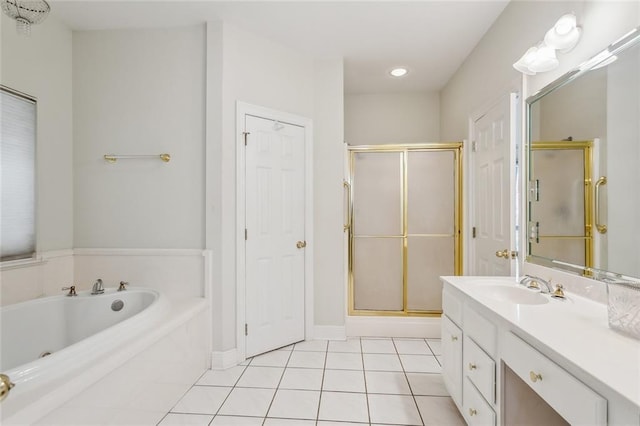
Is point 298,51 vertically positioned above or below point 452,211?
above

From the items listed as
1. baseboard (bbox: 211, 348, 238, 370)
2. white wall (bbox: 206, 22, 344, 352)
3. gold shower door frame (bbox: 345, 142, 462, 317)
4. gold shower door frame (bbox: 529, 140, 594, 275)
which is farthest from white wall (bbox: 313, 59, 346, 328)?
gold shower door frame (bbox: 529, 140, 594, 275)

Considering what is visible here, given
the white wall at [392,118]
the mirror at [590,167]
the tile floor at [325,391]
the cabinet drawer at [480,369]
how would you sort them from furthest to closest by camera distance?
the white wall at [392,118] < the tile floor at [325,391] < the cabinet drawer at [480,369] < the mirror at [590,167]

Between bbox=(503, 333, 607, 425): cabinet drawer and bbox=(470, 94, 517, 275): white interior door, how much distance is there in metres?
1.07

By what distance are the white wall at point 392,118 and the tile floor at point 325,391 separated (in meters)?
2.40

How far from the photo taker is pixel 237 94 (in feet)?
8.25

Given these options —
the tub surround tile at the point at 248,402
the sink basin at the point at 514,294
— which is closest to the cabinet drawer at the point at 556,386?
the sink basin at the point at 514,294

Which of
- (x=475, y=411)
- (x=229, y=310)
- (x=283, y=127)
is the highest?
(x=283, y=127)

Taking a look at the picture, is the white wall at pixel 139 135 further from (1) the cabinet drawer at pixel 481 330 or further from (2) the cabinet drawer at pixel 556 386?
(2) the cabinet drawer at pixel 556 386

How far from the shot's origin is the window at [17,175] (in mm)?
2014

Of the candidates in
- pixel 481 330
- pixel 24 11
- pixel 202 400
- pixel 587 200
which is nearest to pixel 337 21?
pixel 24 11

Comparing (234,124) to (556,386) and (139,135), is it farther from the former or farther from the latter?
(556,386)

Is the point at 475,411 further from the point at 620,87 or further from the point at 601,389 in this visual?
the point at 620,87

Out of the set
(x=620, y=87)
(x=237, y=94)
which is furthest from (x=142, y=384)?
(x=620, y=87)

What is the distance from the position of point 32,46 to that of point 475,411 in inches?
139
